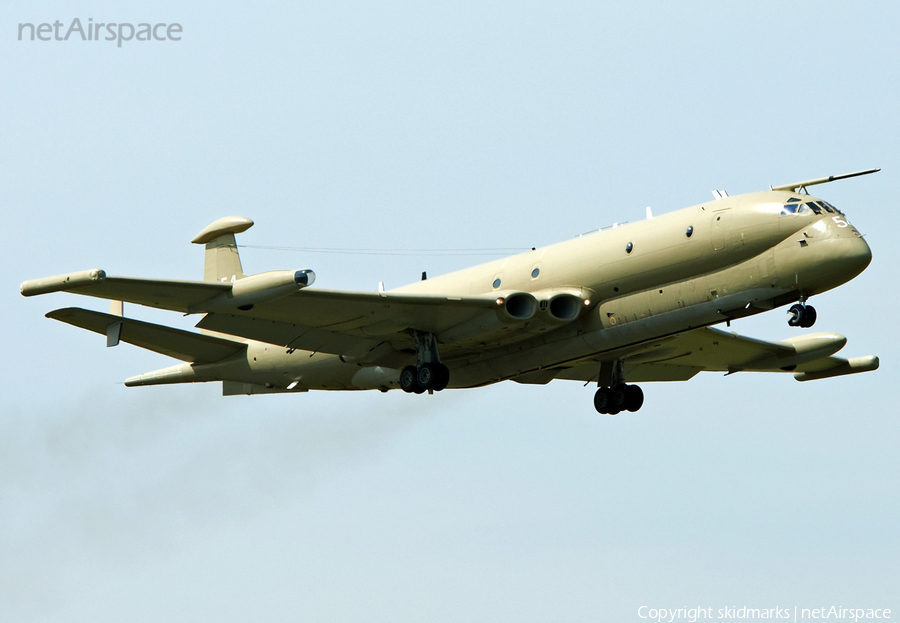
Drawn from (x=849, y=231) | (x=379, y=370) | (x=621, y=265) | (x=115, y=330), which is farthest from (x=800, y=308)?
(x=115, y=330)

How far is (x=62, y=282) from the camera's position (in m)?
Answer: 24.4

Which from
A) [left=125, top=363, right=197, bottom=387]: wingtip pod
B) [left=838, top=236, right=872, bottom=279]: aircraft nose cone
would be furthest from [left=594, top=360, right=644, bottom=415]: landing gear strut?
[left=125, top=363, right=197, bottom=387]: wingtip pod

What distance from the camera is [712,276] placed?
2712 cm

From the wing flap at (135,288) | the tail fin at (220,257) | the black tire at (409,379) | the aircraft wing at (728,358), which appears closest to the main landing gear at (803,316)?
the aircraft wing at (728,358)

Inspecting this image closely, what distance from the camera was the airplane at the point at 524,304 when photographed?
26000mm

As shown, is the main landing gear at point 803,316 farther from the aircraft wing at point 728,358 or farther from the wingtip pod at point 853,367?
the wingtip pod at point 853,367

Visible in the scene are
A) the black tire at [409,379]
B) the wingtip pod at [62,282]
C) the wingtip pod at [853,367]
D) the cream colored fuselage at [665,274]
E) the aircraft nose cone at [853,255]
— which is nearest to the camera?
the wingtip pod at [62,282]

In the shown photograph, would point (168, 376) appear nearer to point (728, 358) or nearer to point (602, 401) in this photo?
point (602, 401)

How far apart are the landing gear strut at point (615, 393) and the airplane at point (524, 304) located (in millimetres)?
38

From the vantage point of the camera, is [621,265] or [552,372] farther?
[552,372]

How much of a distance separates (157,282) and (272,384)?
26.9 feet

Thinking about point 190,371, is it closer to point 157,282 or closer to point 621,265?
point 157,282

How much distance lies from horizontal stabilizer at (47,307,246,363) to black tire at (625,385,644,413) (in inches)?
378

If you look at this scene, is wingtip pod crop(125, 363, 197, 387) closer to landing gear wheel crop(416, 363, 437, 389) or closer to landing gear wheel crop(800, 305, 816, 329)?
landing gear wheel crop(416, 363, 437, 389)
